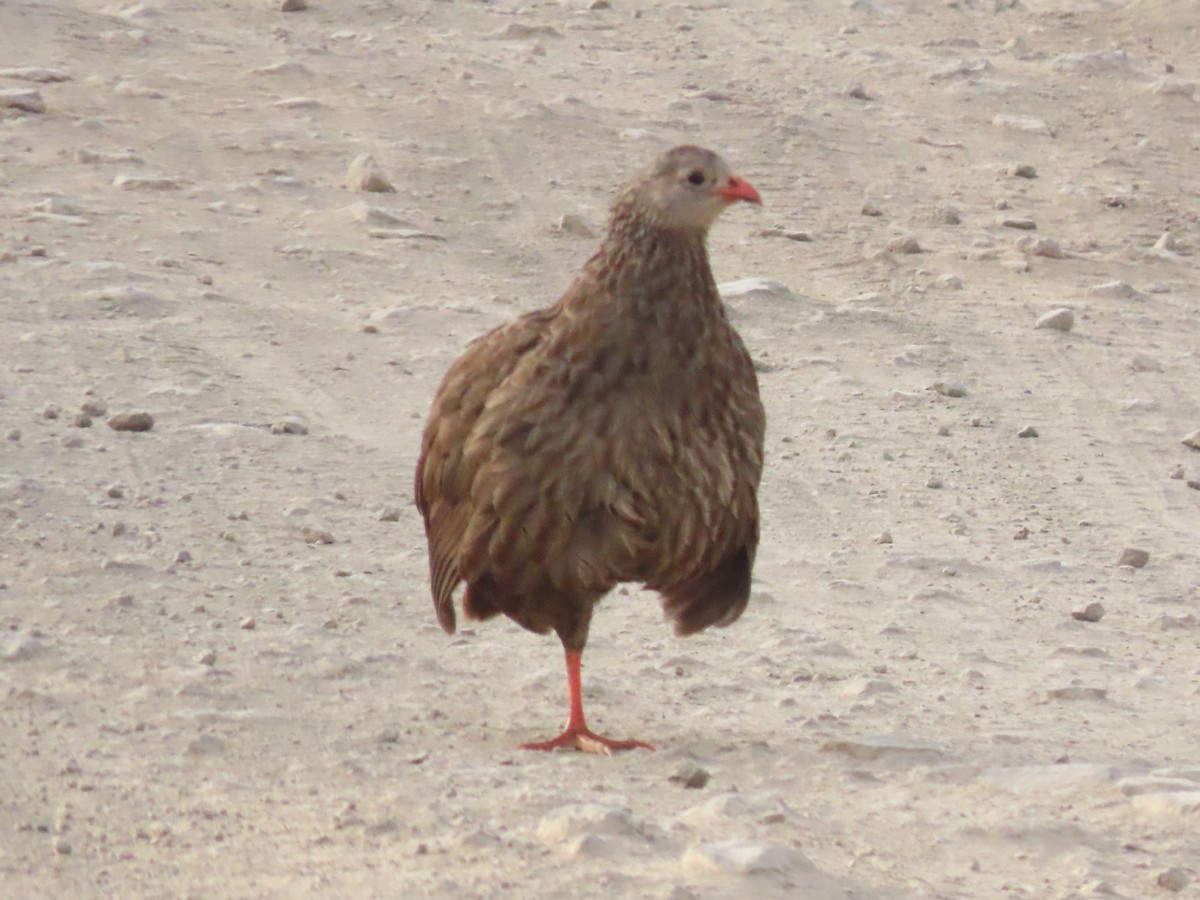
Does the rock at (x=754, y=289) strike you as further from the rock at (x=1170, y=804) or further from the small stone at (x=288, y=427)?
the rock at (x=1170, y=804)

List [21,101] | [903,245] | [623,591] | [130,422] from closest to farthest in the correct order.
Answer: [623,591], [130,422], [903,245], [21,101]

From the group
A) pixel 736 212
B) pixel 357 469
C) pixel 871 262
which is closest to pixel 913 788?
pixel 357 469

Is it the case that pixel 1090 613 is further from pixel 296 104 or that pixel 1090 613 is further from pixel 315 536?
pixel 296 104

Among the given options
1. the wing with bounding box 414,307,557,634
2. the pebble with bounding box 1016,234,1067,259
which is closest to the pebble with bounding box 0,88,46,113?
the pebble with bounding box 1016,234,1067,259

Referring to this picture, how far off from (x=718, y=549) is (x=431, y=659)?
94 centimetres

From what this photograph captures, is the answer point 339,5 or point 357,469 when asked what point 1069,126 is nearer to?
point 339,5

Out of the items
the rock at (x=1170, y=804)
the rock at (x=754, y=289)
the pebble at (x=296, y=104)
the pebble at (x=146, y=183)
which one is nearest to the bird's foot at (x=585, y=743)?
the rock at (x=1170, y=804)

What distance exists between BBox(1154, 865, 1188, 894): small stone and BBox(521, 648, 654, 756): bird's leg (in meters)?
1.36

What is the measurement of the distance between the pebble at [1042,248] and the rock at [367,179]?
3203mm

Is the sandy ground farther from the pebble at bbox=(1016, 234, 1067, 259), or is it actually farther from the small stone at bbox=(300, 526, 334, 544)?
the pebble at bbox=(1016, 234, 1067, 259)

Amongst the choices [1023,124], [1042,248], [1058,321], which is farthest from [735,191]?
[1023,124]

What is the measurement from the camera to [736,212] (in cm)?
1181

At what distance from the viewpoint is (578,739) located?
559 cm

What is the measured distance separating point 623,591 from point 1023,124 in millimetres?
7625
